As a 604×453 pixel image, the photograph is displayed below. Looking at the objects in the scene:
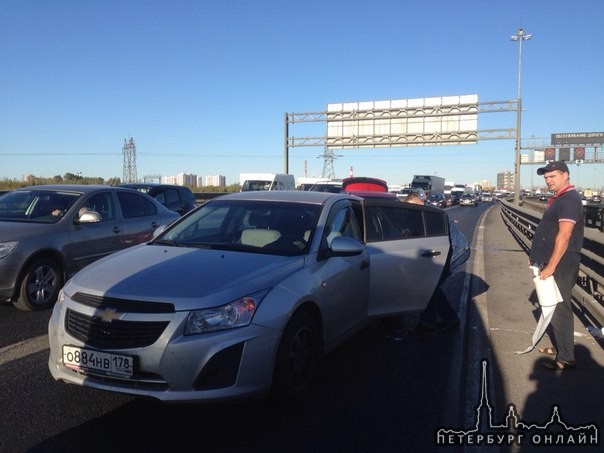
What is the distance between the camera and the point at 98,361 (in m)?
3.54

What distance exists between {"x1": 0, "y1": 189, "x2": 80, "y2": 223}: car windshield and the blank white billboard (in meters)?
28.7

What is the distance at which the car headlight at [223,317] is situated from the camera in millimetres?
3457

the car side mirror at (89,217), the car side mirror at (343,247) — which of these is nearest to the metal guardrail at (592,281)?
the car side mirror at (343,247)

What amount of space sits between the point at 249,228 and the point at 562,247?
2762 mm

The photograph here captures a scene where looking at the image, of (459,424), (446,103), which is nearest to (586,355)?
(459,424)

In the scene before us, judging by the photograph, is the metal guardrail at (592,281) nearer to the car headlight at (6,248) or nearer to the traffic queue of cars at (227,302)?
the traffic queue of cars at (227,302)

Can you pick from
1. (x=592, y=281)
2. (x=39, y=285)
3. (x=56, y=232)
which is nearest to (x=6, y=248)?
(x=39, y=285)

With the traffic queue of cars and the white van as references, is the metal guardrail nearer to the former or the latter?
the traffic queue of cars

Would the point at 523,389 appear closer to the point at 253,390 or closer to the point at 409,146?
the point at 253,390

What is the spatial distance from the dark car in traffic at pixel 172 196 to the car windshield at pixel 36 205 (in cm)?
601

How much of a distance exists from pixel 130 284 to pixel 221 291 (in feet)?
2.15

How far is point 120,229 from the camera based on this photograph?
818 centimetres

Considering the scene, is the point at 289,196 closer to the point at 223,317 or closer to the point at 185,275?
the point at 185,275

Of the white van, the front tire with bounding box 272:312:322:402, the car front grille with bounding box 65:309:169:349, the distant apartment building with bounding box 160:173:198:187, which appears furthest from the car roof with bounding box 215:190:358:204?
the distant apartment building with bounding box 160:173:198:187
